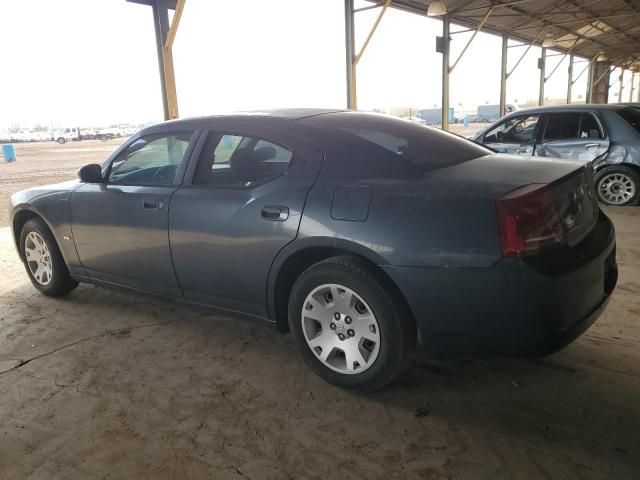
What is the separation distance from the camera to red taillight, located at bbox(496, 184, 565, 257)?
6.66 feet

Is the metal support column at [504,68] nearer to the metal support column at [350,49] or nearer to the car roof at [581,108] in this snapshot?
the metal support column at [350,49]

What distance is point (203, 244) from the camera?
9.67 feet

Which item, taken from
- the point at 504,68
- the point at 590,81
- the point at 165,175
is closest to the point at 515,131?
the point at 165,175

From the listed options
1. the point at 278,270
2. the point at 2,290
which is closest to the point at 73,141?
the point at 2,290

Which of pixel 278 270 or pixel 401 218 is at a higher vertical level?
pixel 401 218

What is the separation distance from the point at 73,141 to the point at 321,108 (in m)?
47.0

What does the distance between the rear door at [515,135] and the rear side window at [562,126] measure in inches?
7.6

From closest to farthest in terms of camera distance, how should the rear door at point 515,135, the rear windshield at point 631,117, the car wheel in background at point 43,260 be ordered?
the car wheel in background at point 43,260 < the rear windshield at point 631,117 < the rear door at point 515,135

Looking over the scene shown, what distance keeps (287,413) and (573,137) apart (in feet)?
19.5

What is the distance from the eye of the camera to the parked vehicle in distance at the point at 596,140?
6.45 meters

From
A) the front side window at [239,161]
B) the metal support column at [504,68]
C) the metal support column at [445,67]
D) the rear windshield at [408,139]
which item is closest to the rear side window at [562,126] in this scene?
the rear windshield at [408,139]

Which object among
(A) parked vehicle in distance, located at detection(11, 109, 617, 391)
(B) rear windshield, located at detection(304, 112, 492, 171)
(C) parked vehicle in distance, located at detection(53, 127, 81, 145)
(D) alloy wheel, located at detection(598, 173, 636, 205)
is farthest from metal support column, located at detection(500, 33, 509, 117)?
(C) parked vehicle in distance, located at detection(53, 127, 81, 145)

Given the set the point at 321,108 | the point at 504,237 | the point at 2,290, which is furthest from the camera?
the point at 2,290

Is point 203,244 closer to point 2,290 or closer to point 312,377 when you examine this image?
point 312,377
